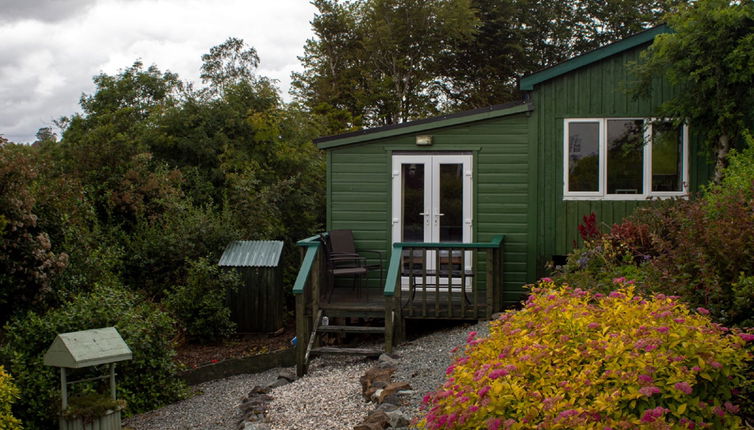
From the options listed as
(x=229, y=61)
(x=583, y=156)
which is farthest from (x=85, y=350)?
(x=229, y=61)

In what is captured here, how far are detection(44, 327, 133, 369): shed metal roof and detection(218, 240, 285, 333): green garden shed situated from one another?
3569 mm

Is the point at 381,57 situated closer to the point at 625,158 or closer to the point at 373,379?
the point at 625,158

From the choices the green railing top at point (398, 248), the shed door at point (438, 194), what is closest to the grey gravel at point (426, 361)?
the green railing top at point (398, 248)

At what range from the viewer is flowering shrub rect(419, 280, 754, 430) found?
302 cm

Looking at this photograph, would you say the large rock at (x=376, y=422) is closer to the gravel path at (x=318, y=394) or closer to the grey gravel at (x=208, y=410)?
the gravel path at (x=318, y=394)

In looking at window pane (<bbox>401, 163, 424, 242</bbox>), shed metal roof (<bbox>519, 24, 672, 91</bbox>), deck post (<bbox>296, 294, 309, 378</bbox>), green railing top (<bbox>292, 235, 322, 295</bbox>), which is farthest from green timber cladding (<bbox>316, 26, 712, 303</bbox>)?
deck post (<bbox>296, 294, 309, 378</bbox>)

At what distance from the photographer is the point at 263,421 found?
18.9 feet

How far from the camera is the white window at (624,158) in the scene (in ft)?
31.7

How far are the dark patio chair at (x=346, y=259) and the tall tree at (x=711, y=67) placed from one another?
4305 mm

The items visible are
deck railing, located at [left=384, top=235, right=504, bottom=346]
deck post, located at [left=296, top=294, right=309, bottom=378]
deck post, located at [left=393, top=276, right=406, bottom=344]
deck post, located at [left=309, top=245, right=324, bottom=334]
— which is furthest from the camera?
deck post, located at [left=309, top=245, right=324, bottom=334]

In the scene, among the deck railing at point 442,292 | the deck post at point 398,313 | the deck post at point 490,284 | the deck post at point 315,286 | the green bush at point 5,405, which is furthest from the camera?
the deck post at point 490,284

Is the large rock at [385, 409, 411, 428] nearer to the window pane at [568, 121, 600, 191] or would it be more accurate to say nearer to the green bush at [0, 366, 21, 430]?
the green bush at [0, 366, 21, 430]

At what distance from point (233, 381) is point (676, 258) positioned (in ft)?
17.4

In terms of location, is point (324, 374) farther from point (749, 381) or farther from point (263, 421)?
point (749, 381)
